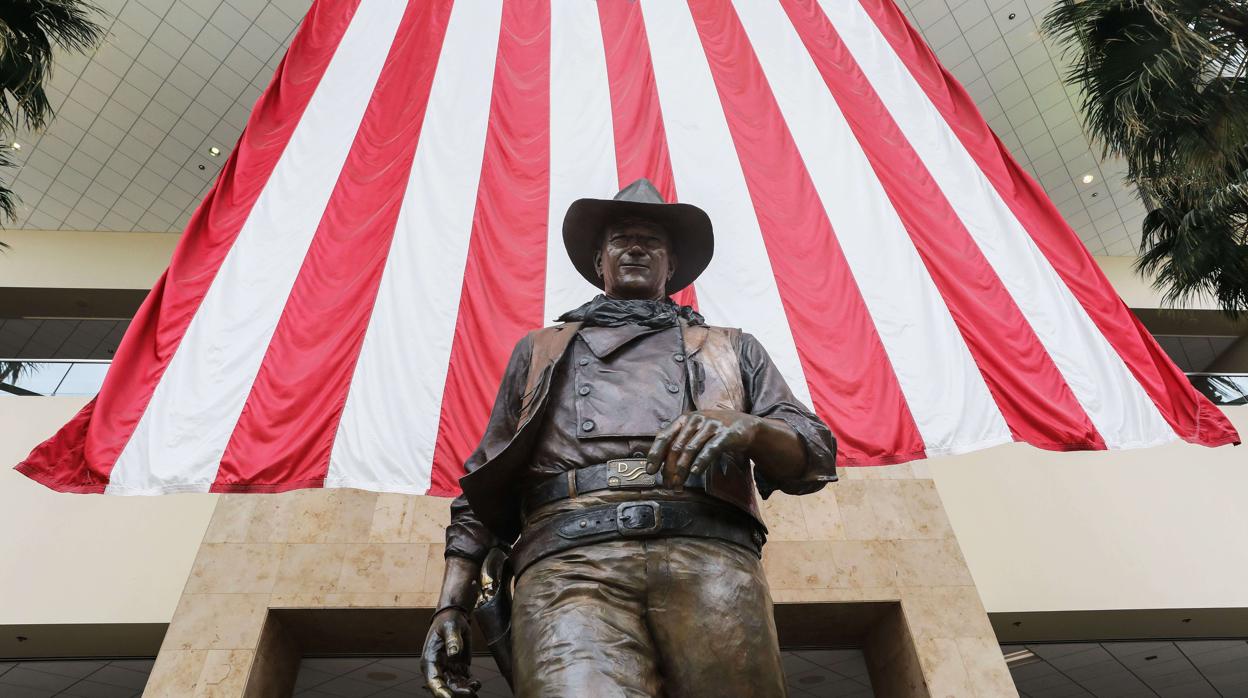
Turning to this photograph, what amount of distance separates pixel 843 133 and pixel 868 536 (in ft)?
11.3

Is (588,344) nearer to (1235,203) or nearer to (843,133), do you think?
(843,133)

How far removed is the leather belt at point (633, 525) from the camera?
5.68ft

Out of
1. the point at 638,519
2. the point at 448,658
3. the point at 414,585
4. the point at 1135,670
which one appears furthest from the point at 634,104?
the point at 1135,670

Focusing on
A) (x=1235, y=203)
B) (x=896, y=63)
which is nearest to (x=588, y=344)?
(x=896, y=63)

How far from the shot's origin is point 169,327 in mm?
3846

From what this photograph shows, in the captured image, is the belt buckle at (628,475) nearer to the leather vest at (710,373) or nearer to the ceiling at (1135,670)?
the leather vest at (710,373)

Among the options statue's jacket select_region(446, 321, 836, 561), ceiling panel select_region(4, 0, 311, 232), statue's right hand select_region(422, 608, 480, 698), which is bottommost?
statue's right hand select_region(422, 608, 480, 698)

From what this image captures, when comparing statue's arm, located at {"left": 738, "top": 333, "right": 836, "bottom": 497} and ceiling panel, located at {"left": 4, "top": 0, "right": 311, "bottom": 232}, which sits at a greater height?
ceiling panel, located at {"left": 4, "top": 0, "right": 311, "bottom": 232}

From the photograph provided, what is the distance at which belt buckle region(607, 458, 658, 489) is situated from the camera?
5.92 feet

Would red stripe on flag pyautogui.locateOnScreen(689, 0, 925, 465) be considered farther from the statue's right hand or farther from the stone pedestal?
the stone pedestal

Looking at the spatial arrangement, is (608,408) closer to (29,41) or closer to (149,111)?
(29,41)

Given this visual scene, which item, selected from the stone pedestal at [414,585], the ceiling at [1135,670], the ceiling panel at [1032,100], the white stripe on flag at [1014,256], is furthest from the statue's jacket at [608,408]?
the ceiling panel at [1032,100]

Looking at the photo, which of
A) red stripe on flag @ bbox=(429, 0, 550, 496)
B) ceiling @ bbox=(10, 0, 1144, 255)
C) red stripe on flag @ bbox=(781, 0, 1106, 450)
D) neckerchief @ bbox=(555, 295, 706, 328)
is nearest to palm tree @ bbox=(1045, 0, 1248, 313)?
red stripe on flag @ bbox=(781, 0, 1106, 450)

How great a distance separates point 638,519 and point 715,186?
3.14m
